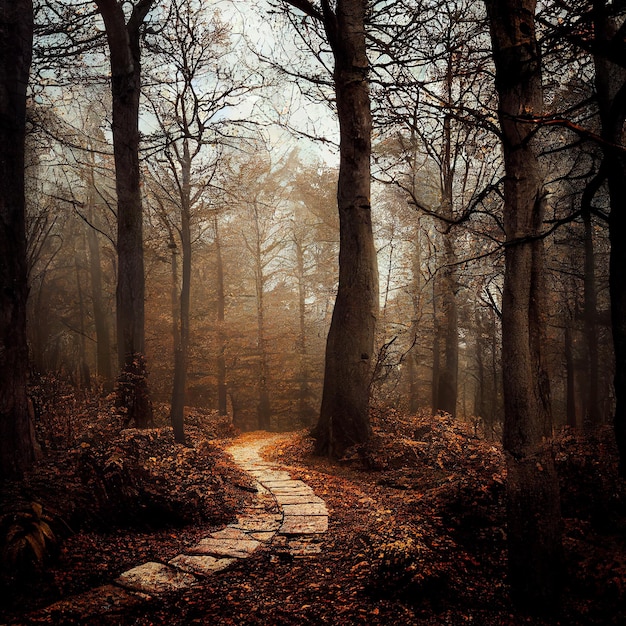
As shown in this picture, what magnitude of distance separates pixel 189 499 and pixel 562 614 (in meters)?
3.69

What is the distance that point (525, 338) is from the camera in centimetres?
322

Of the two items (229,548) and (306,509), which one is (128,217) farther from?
(229,548)

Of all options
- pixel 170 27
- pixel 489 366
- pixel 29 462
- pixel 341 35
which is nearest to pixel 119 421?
pixel 29 462

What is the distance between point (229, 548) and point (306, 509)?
1441 millimetres

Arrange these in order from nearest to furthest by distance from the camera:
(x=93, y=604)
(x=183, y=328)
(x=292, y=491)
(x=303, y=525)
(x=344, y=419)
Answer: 1. (x=93, y=604)
2. (x=303, y=525)
3. (x=292, y=491)
4. (x=344, y=419)
5. (x=183, y=328)

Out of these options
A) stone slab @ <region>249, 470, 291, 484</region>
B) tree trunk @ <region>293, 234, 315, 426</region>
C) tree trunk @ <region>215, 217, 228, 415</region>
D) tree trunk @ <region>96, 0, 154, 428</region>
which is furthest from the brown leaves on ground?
tree trunk @ <region>293, 234, 315, 426</region>

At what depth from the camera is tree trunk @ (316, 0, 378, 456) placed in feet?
26.8

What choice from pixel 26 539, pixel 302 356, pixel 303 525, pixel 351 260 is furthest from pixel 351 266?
pixel 302 356

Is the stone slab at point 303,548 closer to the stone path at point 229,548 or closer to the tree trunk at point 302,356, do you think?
the stone path at point 229,548

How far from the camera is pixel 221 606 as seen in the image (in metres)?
3.17

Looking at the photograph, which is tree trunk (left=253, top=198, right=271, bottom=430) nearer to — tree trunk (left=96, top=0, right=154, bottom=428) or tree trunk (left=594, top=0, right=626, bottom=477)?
tree trunk (left=96, top=0, right=154, bottom=428)

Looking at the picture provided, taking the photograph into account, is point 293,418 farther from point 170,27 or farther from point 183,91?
point 170,27

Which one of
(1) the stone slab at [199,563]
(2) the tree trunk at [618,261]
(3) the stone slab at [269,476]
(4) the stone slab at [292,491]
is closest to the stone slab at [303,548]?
(1) the stone slab at [199,563]

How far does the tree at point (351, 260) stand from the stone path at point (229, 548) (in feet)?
5.98
